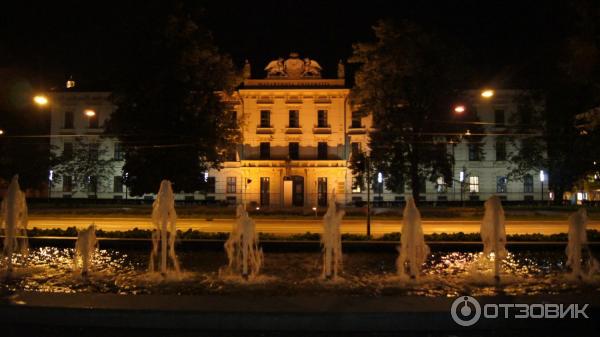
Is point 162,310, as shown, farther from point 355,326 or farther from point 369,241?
point 369,241

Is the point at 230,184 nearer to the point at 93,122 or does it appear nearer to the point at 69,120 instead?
Result: the point at 93,122

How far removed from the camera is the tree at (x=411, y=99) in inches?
1617

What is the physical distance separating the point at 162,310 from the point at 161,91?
1367 inches

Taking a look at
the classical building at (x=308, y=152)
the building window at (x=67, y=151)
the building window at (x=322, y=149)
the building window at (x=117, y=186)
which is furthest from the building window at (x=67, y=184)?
the building window at (x=322, y=149)

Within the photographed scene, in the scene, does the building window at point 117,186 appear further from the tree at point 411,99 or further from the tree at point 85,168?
the tree at point 411,99

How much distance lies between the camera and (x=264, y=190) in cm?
5512

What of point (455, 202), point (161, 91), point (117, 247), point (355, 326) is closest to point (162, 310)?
point (355, 326)

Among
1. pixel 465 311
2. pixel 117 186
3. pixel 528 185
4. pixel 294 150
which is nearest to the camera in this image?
pixel 465 311

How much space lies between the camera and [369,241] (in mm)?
17609

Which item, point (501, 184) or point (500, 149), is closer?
point (501, 184)

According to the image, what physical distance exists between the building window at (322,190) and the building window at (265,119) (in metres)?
7.95

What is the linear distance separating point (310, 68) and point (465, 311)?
48.6m

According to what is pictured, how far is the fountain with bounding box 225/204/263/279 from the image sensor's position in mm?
12492

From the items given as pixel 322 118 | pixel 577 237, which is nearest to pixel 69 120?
pixel 322 118
